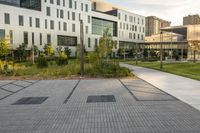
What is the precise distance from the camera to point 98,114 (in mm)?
7539

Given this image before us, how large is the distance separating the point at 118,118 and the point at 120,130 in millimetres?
1120

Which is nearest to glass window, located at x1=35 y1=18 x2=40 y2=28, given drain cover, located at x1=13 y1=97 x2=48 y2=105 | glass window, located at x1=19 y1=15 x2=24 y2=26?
glass window, located at x1=19 y1=15 x2=24 y2=26

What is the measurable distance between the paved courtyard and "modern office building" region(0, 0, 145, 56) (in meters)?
44.3

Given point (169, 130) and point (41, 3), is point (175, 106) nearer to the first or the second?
point (169, 130)

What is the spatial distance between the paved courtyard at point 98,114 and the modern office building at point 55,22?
44258 millimetres

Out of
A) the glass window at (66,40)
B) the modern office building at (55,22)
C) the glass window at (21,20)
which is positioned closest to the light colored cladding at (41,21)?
the modern office building at (55,22)

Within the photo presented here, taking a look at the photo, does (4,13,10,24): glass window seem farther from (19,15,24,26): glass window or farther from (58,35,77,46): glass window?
(58,35,77,46): glass window

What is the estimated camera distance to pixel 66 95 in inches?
440

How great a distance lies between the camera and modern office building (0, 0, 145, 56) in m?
53.2

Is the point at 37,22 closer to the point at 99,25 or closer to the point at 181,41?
the point at 99,25

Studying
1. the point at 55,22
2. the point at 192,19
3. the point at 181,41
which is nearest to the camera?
the point at 55,22

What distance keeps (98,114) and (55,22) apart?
59871 mm

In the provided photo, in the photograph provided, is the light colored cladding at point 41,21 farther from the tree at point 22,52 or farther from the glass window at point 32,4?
the tree at point 22,52

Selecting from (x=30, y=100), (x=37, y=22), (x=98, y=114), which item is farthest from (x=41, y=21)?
(x=98, y=114)
